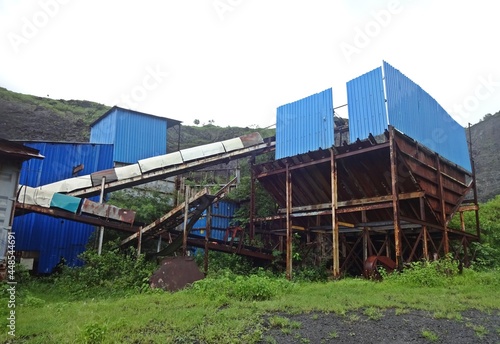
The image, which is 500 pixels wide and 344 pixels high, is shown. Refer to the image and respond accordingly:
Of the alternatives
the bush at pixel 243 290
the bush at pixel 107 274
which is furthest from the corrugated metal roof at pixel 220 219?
the bush at pixel 243 290

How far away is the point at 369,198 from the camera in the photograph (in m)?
14.0

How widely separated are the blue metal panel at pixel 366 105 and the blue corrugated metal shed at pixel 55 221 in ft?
37.6

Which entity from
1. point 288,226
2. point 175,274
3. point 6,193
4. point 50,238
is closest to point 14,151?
point 6,193

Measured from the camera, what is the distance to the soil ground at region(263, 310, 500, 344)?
5809 mm

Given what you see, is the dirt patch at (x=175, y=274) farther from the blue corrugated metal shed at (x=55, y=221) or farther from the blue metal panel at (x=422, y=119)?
the blue metal panel at (x=422, y=119)

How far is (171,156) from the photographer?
52.9 ft

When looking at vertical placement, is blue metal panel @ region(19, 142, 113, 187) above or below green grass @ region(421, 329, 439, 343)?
above

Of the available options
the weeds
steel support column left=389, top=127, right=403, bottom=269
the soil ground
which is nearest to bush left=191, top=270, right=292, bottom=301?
the soil ground

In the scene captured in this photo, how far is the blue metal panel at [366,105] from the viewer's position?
43.2 feet

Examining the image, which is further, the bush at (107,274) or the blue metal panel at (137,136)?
the blue metal panel at (137,136)

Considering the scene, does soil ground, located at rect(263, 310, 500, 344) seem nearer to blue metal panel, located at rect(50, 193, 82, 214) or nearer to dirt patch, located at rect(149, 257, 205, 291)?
dirt patch, located at rect(149, 257, 205, 291)

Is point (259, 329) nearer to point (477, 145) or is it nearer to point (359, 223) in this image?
point (359, 223)

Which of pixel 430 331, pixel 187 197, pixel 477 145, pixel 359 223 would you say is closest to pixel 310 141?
pixel 359 223

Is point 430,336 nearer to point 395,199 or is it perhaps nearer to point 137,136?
point 395,199
